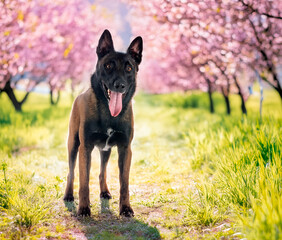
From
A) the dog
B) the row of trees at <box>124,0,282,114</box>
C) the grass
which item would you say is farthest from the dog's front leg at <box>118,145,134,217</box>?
the row of trees at <box>124,0,282,114</box>

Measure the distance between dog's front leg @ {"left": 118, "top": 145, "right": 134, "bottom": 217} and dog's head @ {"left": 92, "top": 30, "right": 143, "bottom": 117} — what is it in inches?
19.7

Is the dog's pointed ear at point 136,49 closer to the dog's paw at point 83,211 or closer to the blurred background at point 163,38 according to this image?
the blurred background at point 163,38

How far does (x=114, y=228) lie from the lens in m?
3.17

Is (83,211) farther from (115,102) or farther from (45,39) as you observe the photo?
(45,39)

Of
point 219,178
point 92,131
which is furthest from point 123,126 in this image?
point 219,178

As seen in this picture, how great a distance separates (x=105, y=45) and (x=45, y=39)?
10607mm

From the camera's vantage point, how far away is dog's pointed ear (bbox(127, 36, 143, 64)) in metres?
3.69

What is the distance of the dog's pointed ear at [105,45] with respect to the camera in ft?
11.7

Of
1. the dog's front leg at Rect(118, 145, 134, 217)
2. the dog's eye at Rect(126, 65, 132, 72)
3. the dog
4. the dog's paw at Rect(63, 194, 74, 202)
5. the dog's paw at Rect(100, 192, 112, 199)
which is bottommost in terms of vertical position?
the dog's paw at Rect(100, 192, 112, 199)

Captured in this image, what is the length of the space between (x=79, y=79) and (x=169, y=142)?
14.5 metres

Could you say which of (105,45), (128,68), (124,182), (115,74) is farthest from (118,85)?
(124,182)

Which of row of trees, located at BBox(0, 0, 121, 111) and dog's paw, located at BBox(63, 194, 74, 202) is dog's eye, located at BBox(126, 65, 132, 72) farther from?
row of trees, located at BBox(0, 0, 121, 111)

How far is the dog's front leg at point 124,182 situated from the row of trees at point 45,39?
5.05 m

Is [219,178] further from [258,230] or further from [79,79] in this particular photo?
[79,79]
